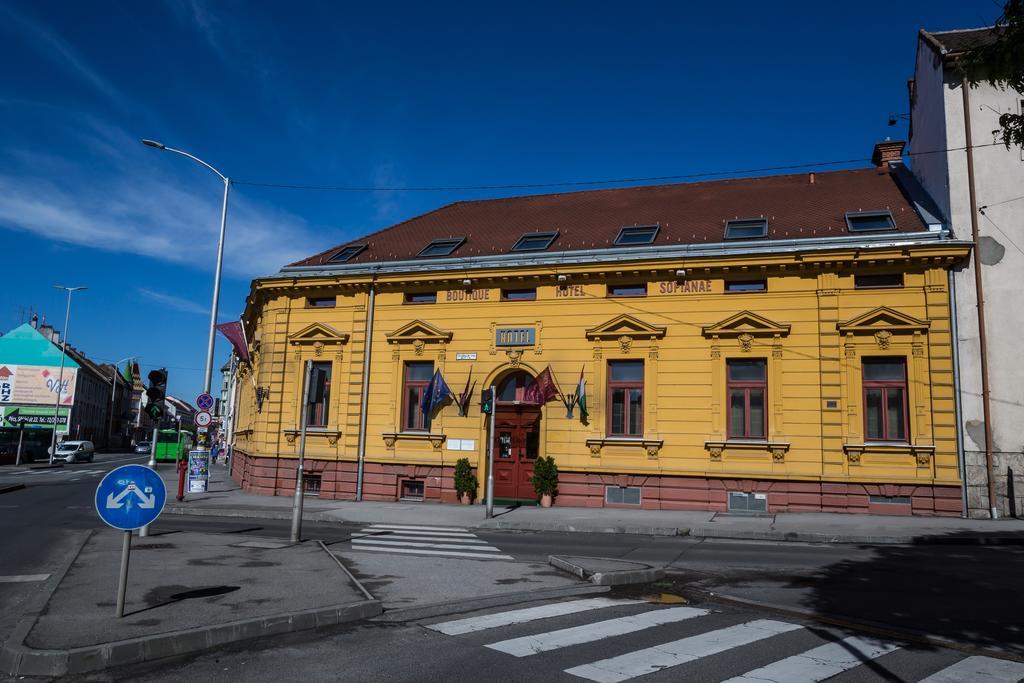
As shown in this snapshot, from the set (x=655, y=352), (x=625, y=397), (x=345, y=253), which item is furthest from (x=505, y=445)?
(x=345, y=253)

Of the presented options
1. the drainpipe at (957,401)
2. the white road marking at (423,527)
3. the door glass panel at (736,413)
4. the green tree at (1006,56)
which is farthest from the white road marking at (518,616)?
the drainpipe at (957,401)

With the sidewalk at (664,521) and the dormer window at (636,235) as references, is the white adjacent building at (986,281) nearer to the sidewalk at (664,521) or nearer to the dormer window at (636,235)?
the sidewalk at (664,521)

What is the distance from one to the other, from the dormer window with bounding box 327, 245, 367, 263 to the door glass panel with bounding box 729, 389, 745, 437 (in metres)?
13.1

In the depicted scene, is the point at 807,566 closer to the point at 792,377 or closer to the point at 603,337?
the point at 792,377

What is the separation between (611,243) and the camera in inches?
878

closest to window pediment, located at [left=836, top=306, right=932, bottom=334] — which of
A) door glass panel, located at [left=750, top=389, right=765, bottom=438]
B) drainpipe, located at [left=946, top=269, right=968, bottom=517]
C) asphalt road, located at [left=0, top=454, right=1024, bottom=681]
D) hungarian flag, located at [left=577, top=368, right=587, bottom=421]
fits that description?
drainpipe, located at [left=946, top=269, right=968, bottom=517]

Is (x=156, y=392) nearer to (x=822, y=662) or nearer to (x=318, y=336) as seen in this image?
(x=318, y=336)

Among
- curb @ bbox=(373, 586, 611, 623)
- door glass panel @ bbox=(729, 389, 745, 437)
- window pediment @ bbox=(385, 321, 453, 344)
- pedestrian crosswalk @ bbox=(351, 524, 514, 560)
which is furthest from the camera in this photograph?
window pediment @ bbox=(385, 321, 453, 344)

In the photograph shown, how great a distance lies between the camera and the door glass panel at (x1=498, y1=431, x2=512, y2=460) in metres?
22.1

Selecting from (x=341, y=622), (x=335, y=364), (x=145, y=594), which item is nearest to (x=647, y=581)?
(x=341, y=622)

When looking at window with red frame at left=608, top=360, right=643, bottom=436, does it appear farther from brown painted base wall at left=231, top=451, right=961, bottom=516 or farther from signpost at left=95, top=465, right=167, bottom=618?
signpost at left=95, top=465, right=167, bottom=618

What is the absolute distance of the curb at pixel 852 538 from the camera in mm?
14398

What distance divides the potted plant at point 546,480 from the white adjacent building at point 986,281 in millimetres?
10160

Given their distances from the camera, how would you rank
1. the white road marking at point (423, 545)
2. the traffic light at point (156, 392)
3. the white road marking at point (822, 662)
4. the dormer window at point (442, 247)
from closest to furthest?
the white road marking at point (822, 662), the white road marking at point (423, 545), the traffic light at point (156, 392), the dormer window at point (442, 247)
